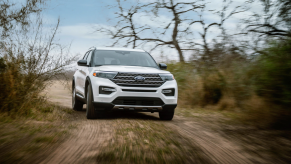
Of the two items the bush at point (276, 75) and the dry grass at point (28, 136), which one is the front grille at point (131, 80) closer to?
the dry grass at point (28, 136)

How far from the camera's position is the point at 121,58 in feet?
26.5

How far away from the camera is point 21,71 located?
23.3 feet

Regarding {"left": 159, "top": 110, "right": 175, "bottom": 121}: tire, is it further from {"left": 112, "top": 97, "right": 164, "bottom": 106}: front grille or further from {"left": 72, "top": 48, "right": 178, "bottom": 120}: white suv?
{"left": 112, "top": 97, "right": 164, "bottom": 106}: front grille

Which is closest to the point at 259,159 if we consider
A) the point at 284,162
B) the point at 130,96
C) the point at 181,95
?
the point at 284,162

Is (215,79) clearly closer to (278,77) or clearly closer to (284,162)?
(278,77)

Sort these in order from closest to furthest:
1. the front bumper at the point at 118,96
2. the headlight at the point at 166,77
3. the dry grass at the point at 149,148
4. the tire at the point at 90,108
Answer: the dry grass at the point at 149,148 < the front bumper at the point at 118,96 < the tire at the point at 90,108 < the headlight at the point at 166,77

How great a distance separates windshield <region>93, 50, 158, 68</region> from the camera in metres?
7.90

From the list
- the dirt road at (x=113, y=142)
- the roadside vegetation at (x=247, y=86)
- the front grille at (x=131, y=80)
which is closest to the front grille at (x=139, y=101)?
the front grille at (x=131, y=80)

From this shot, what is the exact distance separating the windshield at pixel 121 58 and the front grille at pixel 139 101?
143 cm

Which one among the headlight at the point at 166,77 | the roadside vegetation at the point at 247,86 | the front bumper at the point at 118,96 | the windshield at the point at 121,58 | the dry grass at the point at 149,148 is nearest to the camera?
the dry grass at the point at 149,148

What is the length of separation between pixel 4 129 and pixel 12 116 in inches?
50.9

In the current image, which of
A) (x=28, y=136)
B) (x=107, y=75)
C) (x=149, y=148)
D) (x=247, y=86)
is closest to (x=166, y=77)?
(x=107, y=75)

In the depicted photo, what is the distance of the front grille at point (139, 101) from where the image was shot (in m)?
6.68

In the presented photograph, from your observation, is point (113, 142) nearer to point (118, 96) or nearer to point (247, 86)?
point (118, 96)
